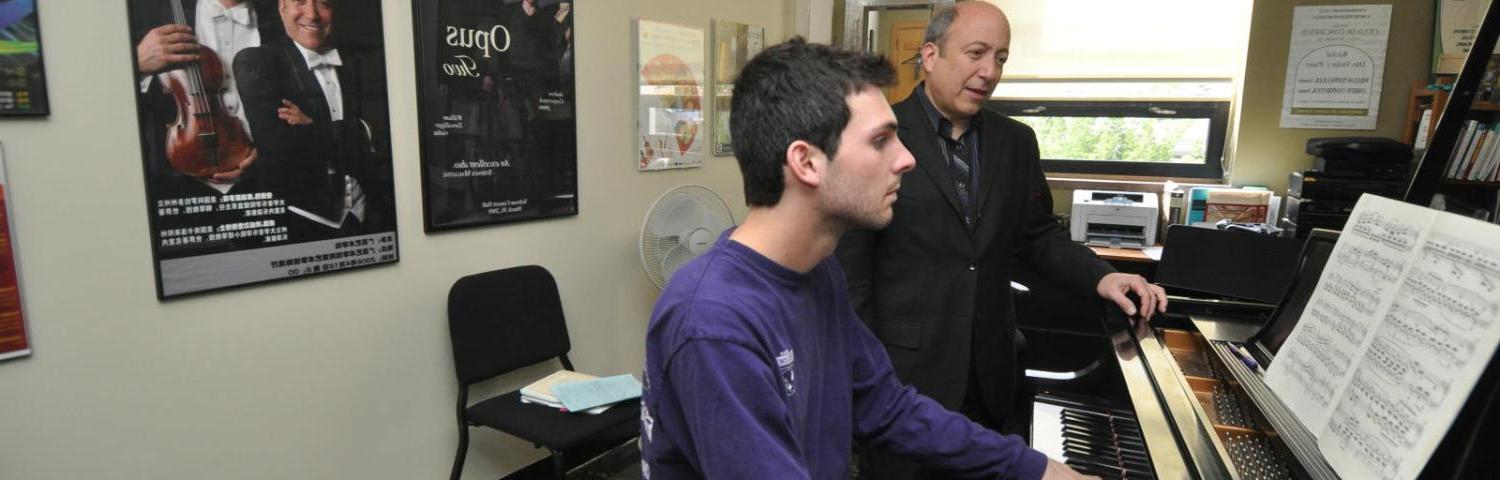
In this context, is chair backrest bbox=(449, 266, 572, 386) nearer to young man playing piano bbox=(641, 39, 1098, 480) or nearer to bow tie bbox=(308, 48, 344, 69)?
bow tie bbox=(308, 48, 344, 69)

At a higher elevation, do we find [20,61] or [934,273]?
[20,61]

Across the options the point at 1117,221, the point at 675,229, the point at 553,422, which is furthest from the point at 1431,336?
the point at 1117,221

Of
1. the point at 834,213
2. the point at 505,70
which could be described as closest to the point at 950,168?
the point at 834,213

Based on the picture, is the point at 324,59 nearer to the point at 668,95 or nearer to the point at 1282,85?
the point at 668,95

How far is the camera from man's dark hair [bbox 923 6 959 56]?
193 cm

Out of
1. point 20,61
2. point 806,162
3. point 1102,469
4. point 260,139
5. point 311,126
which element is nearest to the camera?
point 806,162

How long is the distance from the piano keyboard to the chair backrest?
163cm

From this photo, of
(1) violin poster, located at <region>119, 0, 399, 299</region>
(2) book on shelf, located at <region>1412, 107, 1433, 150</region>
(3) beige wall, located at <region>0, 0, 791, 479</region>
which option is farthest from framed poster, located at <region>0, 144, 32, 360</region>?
(2) book on shelf, located at <region>1412, 107, 1433, 150</region>

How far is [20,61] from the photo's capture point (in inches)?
66.2

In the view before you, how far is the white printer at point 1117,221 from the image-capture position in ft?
13.2

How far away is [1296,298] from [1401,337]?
494 millimetres

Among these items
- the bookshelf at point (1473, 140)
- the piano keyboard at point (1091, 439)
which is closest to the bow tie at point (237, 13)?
the piano keyboard at point (1091, 439)

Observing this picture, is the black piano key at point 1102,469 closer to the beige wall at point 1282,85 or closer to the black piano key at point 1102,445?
the black piano key at point 1102,445

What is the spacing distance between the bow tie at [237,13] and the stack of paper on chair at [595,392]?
1.25 meters
